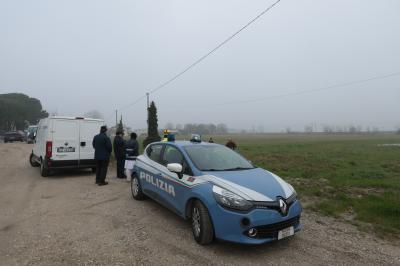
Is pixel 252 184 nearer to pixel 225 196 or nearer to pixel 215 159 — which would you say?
pixel 225 196

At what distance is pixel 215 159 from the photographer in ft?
18.0

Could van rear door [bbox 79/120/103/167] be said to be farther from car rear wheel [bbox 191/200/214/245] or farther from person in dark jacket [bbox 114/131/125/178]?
car rear wheel [bbox 191/200/214/245]

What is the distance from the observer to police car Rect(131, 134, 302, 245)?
13.3 ft

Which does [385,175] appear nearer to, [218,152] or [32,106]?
[218,152]

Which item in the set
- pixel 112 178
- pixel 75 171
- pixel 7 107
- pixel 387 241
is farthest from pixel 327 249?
pixel 7 107

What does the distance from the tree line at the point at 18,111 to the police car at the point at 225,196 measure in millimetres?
77435

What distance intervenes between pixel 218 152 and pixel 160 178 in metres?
1.23

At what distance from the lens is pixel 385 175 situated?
11383mm

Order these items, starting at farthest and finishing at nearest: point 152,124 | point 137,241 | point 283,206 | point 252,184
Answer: point 152,124 → point 137,241 → point 252,184 → point 283,206

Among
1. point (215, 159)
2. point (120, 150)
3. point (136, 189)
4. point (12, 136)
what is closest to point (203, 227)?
point (215, 159)

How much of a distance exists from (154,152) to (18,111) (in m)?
80.7

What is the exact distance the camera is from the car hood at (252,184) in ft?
13.8

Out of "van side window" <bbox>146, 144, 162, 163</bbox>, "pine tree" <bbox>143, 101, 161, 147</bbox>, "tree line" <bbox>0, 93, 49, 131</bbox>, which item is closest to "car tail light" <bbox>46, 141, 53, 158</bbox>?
"van side window" <bbox>146, 144, 162, 163</bbox>

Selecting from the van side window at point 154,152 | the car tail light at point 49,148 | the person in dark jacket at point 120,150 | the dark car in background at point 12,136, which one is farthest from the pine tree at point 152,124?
the dark car in background at point 12,136
